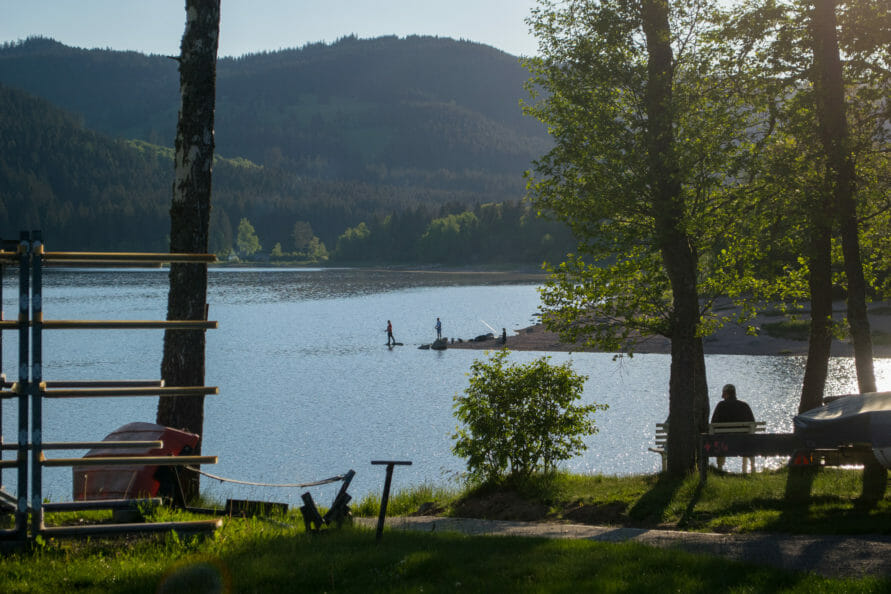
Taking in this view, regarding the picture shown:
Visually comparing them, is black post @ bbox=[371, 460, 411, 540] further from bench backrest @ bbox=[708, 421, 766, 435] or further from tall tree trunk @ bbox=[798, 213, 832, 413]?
tall tree trunk @ bbox=[798, 213, 832, 413]

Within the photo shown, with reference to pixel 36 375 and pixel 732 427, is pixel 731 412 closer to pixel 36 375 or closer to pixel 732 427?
pixel 732 427

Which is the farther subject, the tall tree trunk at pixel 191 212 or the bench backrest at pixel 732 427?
the bench backrest at pixel 732 427

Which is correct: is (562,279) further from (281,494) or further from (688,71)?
(281,494)

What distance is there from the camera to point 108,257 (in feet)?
23.0

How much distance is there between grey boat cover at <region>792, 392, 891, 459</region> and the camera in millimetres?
9281

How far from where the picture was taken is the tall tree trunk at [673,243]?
15.0m

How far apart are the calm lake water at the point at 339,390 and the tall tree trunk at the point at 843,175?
9.48 meters

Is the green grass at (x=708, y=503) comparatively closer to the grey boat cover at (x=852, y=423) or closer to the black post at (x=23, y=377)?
the grey boat cover at (x=852, y=423)

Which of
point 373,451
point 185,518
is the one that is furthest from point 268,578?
point 373,451

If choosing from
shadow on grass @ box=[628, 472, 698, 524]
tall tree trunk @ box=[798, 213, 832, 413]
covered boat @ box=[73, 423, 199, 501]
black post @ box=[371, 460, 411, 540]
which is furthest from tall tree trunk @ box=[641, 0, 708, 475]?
covered boat @ box=[73, 423, 199, 501]

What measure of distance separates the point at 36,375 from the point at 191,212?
15.5 ft

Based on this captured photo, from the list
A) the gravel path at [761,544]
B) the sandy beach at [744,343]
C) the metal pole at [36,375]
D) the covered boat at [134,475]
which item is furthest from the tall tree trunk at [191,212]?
the sandy beach at [744,343]

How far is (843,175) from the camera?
14.6 metres

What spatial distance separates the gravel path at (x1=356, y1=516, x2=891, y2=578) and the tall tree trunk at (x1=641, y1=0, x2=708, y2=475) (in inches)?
202
